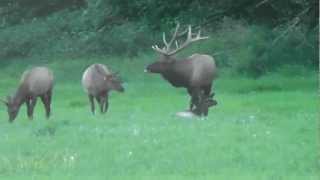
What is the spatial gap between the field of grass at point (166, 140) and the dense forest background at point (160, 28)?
5661mm

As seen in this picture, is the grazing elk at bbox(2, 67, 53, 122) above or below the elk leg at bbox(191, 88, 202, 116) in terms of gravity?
below

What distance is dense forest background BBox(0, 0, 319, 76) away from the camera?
31.1 metres

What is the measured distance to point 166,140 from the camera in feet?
49.1

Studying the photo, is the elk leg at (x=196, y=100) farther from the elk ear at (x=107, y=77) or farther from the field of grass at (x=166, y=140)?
the elk ear at (x=107, y=77)

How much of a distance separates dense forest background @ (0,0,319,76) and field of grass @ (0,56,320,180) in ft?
18.6

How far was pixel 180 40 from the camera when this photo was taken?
35.0m

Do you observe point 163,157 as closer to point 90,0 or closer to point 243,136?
point 243,136

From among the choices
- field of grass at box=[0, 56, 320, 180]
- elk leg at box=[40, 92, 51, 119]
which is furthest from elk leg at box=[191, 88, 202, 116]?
elk leg at box=[40, 92, 51, 119]

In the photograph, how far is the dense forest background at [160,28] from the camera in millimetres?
31141

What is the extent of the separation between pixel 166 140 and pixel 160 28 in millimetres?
20743

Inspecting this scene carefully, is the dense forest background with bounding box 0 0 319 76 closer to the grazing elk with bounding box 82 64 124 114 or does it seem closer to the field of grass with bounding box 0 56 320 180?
the field of grass with bounding box 0 56 320 180

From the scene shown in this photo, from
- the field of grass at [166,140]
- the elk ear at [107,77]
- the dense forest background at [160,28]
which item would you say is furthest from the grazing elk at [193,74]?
the dense forest background at [160,28]

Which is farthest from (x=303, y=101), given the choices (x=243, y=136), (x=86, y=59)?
(x=86, y=59)

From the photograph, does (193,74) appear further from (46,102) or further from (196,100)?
(46,102)
